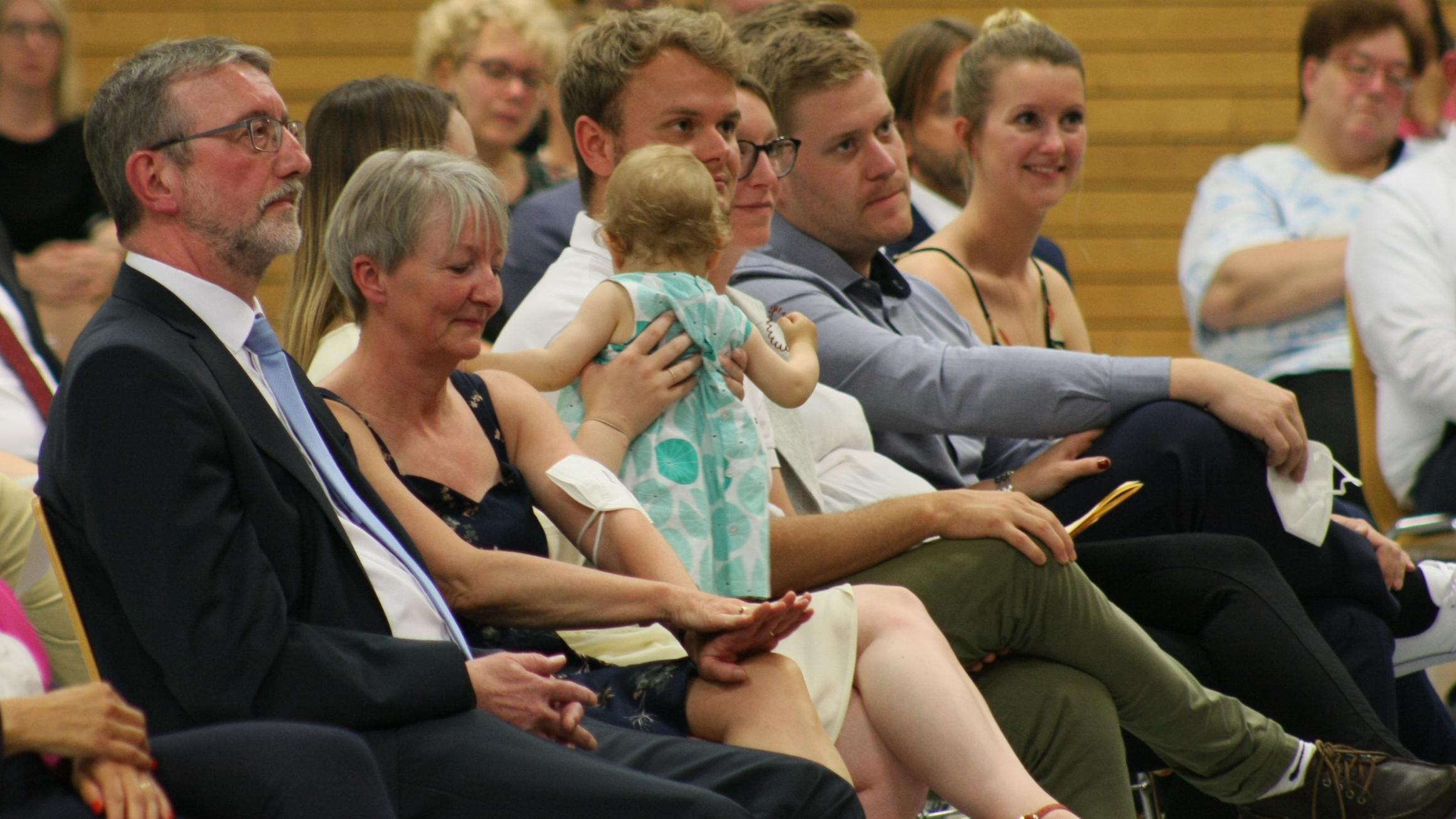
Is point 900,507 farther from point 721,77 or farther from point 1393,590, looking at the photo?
point 1393,590

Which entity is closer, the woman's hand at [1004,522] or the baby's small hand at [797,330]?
the woman's hand at [1004,522]

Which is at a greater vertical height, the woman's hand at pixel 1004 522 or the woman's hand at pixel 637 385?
the woman's hand at pixel 637 385

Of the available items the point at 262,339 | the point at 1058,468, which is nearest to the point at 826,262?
the point at 1058,468

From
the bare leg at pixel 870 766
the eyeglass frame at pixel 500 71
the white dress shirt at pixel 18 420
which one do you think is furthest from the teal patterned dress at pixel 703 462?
the eyeglass frame at pixel 500 71

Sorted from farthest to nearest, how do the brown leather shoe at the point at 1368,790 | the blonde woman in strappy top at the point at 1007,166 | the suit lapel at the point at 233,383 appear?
the blonde woman in strappy top at the point at 1007,166, the brown leather shoe at the point at 1368,790, the suit lapel at the point at 233,383

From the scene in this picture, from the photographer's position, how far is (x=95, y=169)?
201 centimetres

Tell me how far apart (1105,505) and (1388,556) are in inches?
26.2

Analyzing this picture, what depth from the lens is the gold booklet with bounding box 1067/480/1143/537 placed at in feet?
8.77

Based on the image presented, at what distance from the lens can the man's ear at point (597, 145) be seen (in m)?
2.87

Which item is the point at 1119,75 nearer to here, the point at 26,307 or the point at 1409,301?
the point at 1409,301

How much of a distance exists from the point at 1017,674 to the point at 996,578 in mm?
162

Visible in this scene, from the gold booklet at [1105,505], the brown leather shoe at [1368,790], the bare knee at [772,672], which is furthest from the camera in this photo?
the gold booklet at [1105,505]

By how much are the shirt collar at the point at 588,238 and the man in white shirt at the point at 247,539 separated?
72 centimetres

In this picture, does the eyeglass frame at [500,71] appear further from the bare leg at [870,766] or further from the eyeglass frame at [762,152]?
the bare leg at [870,766]
